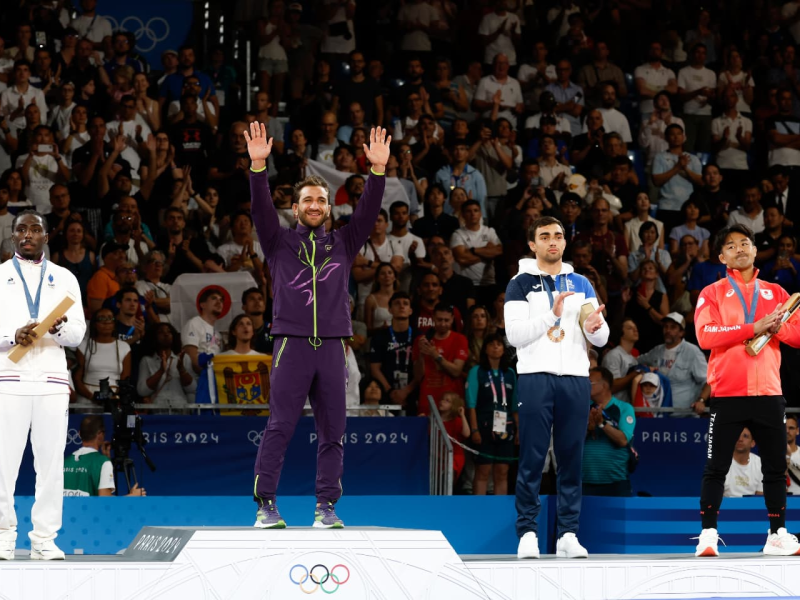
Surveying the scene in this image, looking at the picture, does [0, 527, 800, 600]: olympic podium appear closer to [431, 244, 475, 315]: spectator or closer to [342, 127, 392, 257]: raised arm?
[342, 127, 392, 257]: raised arm

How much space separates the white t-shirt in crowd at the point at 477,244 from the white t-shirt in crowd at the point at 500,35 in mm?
3873

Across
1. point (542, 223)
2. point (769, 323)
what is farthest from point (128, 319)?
point (769, 323)

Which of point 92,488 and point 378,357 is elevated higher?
point 378,357

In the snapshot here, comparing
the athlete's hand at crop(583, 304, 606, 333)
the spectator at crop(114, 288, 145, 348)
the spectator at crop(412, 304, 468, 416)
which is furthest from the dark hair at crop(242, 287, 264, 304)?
the athlete's hand at crop(583, 304, 606, 333)

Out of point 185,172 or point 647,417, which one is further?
point 185,172

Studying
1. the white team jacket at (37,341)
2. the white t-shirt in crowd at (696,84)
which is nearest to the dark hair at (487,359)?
the white team jacket at (37,341)

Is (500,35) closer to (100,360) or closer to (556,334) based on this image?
(100,360)

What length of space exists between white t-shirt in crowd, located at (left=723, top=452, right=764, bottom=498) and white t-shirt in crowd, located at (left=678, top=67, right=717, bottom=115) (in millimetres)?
6837

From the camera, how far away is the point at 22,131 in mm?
12906

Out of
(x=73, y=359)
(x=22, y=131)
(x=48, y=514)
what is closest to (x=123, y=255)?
(x=73, y=359)

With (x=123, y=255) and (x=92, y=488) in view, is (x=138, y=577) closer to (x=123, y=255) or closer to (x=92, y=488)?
(x=92, y=488)

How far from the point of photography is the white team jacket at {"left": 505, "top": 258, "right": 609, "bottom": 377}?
7.00 m

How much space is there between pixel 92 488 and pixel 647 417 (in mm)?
5041

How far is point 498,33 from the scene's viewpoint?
1587 cm
